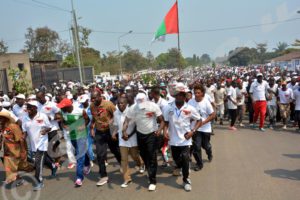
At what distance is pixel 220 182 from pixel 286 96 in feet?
19.3

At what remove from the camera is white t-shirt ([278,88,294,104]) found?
390 inches

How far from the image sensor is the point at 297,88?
974cm

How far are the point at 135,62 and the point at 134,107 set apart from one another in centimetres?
7006

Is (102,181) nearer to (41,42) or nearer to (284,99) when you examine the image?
(284,99)

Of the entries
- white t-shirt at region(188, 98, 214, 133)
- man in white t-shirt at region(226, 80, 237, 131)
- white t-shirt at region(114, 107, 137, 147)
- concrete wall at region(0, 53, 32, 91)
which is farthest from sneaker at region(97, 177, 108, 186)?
concrete wall at region(0, 53, 32, 91)

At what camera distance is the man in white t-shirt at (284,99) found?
9930 mm

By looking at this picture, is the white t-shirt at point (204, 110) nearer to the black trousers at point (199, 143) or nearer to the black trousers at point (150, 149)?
the black trousers at point (199, 143)

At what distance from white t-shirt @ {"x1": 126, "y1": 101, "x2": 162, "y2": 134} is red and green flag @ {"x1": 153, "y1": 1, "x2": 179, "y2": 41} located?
896cm

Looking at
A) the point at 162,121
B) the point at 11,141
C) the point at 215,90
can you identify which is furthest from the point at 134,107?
the point at 215,90

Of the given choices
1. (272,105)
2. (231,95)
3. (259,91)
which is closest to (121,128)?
(259,91)

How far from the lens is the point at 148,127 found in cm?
516

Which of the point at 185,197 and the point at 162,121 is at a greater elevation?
the point at 162,121

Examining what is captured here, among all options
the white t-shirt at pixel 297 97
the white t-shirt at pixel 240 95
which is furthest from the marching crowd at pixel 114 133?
the white t-shirt at pixel 240 95

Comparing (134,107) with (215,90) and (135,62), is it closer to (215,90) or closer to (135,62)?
(215,90)
